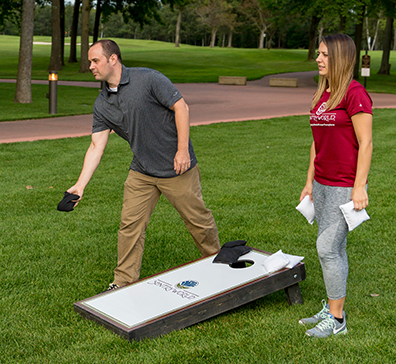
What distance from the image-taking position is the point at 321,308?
13.7 ft

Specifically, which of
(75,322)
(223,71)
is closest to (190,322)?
(75,322)

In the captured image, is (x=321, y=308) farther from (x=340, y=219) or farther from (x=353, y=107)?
(x=353, y=107)

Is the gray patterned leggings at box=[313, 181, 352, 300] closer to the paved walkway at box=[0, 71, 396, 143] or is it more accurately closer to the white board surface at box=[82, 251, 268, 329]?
the white board surface at box=[82, 251, 268, 329]

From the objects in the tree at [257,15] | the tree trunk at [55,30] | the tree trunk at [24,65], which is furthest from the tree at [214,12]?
the tree trunk at [24,65]

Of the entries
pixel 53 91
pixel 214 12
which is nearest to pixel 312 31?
pixel 214 12

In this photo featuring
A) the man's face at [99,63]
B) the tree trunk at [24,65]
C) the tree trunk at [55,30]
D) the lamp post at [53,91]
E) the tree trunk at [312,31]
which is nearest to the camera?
the man's face at [99,63]

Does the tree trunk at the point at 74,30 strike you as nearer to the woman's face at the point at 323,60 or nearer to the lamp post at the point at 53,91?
the lamp post at the point at 53,91

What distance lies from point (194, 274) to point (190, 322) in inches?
20.9

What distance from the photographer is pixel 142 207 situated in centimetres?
436

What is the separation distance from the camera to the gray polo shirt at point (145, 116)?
4066 mm

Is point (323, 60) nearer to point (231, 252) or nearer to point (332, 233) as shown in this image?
point (332, 233)

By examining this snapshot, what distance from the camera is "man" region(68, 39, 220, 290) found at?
13.2 feet

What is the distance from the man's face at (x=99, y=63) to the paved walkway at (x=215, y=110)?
844 centimetres

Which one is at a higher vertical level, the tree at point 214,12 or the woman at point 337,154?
the tree at point 214,12
